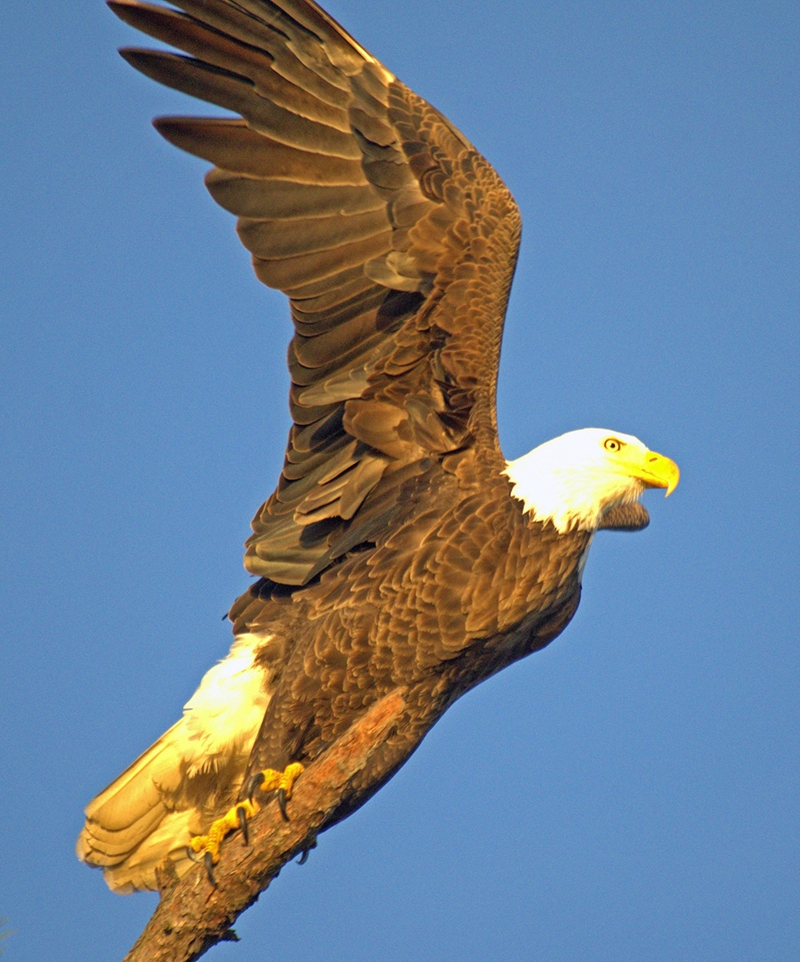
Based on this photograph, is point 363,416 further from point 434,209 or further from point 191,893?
point 191,893

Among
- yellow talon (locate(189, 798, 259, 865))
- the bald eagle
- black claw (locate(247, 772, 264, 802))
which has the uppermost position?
the bald eagle

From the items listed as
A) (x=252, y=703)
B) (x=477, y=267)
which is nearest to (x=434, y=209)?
(x=477, y=267)

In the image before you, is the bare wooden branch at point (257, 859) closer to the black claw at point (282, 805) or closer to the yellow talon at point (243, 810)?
the black claw at point (282, 805)

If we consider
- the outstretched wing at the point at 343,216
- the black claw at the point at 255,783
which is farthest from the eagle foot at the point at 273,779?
the outstretched wing at the point at 343,216

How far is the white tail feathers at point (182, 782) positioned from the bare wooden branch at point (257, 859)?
0.80m

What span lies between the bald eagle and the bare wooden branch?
51 cm

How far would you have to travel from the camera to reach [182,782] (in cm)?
472

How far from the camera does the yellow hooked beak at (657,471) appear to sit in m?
4.76

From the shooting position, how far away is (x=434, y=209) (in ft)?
15.0

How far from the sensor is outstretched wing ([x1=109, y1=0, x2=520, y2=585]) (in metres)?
4.57

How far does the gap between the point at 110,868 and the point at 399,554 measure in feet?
6.07

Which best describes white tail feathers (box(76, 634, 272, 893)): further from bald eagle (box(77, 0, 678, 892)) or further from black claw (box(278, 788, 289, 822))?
black claw (box(278, 788, 289, 822))

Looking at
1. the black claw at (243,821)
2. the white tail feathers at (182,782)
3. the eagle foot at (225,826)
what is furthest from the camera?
the white tail feathers at (182,782)

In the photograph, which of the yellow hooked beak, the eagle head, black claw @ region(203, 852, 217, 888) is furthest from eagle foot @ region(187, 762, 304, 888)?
the yellow hooked beak
